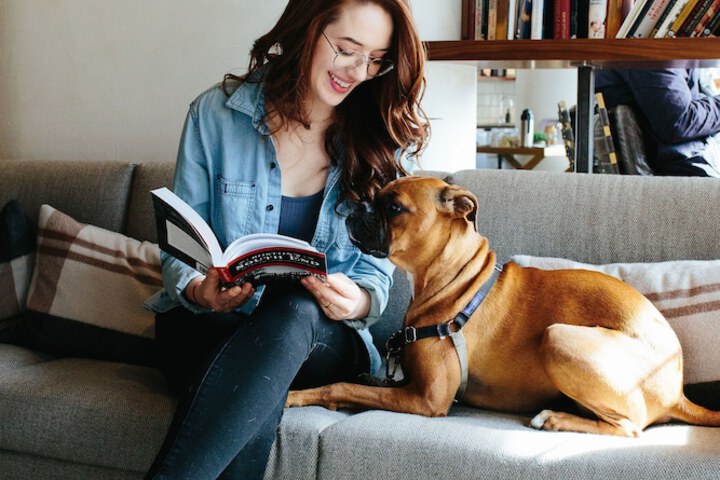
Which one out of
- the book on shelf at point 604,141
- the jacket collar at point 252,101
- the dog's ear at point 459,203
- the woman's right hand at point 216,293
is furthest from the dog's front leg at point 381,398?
the book on shelf at point 604,141

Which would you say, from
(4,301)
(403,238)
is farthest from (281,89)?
(4,301)

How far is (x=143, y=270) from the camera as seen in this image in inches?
88.4

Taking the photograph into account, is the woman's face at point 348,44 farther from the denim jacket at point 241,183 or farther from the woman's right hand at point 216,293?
the woman's right hand at point 216,293

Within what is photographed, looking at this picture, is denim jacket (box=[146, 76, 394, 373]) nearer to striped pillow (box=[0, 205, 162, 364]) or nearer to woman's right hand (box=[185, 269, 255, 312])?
woman's right hand (box=[185, 269, 255, 312])

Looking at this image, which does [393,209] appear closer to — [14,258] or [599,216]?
[599,216]

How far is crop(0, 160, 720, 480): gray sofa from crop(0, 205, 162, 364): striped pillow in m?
0.05

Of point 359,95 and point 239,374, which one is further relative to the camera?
point 359,95

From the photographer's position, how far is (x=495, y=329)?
1.74 meters

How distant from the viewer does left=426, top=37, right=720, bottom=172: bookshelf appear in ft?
7.94

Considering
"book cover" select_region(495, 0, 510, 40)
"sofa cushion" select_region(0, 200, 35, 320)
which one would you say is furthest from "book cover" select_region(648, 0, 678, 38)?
"sofa cushion" select_region(0, 200, 35, 320)

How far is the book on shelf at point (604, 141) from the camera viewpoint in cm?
321

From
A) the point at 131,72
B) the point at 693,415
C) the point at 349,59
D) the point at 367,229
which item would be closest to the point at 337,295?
the point at 367,229

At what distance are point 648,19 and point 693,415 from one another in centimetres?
134

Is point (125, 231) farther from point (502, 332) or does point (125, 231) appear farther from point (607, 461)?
point (607, 461)
